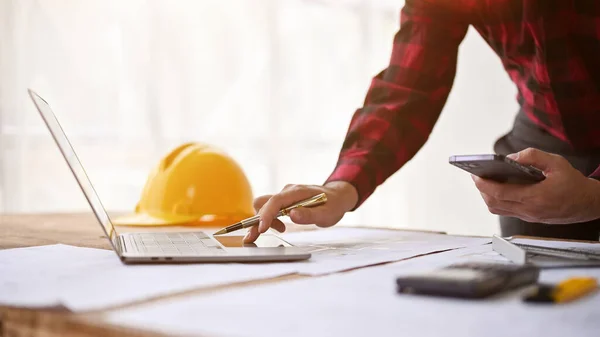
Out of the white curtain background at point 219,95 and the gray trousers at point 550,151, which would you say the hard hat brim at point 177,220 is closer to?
the gray trousers at point 550,151

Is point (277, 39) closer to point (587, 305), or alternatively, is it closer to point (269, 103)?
point (269, 103)

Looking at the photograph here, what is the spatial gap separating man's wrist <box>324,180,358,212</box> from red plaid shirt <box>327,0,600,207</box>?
18 mm

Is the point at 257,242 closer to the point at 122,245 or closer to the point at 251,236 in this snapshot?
the point at 251,236

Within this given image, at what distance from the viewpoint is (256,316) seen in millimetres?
529

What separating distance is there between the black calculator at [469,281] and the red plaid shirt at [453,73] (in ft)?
2.14

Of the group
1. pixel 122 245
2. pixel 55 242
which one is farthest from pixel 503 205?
pixel 55 242

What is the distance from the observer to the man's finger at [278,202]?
1.03 m

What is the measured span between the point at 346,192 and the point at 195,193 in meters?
0.41

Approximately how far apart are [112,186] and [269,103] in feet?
3.02

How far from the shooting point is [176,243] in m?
0.98

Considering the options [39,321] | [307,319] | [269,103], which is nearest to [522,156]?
[307,319]

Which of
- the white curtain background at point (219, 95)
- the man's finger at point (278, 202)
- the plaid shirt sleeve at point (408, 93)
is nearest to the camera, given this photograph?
the man's finger at point (278, 202)

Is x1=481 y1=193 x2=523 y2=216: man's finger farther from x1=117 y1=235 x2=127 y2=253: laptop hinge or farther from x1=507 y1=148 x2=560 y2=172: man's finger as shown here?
x1=117 y1=235 x2=127 y2=253: laptop hinge

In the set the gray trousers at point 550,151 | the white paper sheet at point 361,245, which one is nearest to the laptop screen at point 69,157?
the white paper sheet at point 361,245
